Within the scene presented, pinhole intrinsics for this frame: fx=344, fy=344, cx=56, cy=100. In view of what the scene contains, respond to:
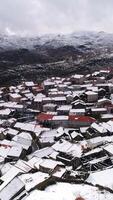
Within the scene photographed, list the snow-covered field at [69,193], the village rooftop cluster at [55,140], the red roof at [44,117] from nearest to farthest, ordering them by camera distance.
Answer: the snow-covered field at [69,193] < the village rooftop cluster at [55,140] < the red roof at [44,117]

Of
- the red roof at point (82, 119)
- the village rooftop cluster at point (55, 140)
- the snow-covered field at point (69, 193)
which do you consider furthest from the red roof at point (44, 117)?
the snow-covered field at point (69, 193)

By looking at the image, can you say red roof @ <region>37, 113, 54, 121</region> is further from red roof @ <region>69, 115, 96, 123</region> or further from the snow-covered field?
the snow-covered field

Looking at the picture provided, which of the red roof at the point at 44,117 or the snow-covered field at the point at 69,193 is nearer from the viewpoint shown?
the snow-covered field at the point at 69,193

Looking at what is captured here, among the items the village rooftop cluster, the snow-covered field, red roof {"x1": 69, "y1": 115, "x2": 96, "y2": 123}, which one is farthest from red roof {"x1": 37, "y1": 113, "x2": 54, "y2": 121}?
the snow-covered field

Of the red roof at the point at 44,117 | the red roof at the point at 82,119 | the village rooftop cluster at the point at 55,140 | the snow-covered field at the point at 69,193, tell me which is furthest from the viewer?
the red roof at the point at 44,117

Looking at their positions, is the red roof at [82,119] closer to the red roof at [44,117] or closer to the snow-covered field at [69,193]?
the red roof at [44,117]

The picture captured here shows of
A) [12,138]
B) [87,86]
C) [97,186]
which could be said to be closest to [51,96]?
[87,86]
